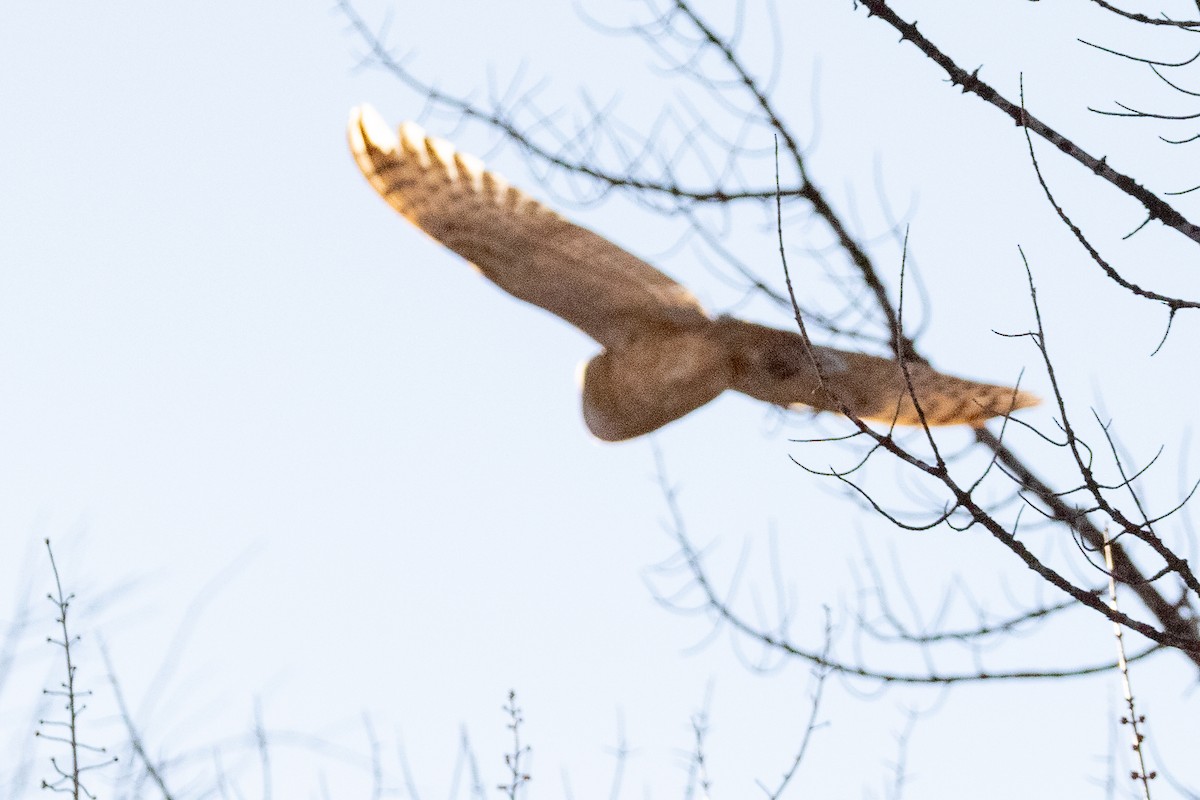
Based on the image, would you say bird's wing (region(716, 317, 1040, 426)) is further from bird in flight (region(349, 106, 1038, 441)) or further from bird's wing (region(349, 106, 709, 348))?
bird's wing (region(349, 106, 709, 348))

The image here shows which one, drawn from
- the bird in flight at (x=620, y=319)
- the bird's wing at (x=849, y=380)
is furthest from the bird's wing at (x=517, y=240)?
the bird's wing at (x=849, y=380)

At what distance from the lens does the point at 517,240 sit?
4.25 meters

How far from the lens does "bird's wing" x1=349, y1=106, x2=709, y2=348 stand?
13.6ft

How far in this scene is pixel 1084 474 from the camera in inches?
83.4

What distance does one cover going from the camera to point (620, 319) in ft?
14.1

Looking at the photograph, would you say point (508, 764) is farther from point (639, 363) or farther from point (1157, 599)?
point (1157, 599)

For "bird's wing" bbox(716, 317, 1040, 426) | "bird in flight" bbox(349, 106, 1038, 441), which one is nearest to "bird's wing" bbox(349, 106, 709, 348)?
"bird in flight" bbox(349, 106, 1038, 441)

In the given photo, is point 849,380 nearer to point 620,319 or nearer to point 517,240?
point 620,319

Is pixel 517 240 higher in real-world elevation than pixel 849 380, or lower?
higher

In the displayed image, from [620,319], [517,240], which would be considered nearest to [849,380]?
[620,319]

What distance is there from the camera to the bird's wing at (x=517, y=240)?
4.15 metres

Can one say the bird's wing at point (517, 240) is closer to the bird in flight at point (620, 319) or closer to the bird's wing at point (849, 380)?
the bird in flight at point (620, 319)

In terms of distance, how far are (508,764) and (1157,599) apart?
2.33 meters

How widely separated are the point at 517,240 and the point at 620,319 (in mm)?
386
